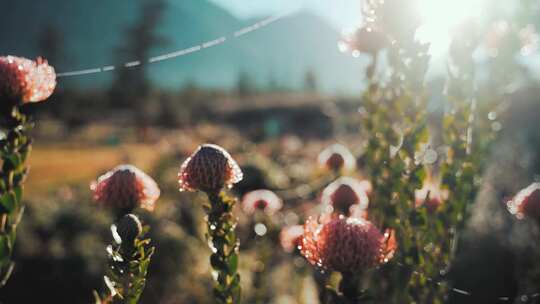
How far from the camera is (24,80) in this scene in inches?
65.5

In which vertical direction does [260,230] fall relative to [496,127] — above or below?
below

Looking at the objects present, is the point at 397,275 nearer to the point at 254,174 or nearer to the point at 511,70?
the point at 511,70

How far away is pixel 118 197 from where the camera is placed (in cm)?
183

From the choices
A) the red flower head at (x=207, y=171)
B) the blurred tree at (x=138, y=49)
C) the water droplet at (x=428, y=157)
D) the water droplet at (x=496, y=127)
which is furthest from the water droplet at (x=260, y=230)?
the blurred tree at (x=138, y=49)

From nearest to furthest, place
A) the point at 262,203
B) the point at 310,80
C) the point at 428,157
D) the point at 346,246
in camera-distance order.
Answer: the point at 346,246
the point at 428,157
the point at 262,203
the point at 310,80

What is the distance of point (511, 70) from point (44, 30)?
72.9 meters

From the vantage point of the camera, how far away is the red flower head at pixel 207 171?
167 centimetres

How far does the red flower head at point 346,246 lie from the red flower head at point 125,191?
0.63 metres

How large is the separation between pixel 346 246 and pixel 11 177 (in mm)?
1057

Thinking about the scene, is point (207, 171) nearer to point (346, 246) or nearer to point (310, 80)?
point (346, 246)

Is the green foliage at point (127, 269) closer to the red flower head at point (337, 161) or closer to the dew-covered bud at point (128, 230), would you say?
the dew-covered bud at point (128, 230)

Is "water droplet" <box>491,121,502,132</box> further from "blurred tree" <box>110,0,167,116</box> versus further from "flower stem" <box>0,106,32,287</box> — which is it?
"blurred tree" <box>110,0,167,116</box>

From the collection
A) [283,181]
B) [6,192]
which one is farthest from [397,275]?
[283,181]

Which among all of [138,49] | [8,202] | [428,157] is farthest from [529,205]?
[138,49]
